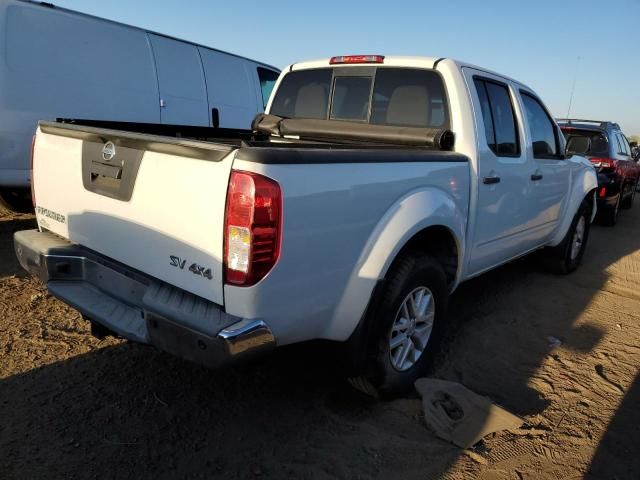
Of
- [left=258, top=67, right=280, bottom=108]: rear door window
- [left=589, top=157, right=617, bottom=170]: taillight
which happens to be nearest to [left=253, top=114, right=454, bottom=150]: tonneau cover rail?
[left=258, top=67, right=280, bottom=108]: rear door window

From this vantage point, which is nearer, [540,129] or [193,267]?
[193,267]

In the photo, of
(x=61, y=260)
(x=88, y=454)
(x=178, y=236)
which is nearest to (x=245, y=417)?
(x=88, y=454)

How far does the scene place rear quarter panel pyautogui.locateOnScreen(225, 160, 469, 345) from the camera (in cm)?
195

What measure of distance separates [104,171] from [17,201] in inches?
165

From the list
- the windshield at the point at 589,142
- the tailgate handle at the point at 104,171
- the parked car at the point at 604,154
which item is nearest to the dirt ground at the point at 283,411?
the tailgate handle at the point at 104,171

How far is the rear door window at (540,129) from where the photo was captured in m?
4.13

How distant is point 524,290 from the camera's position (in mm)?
4957

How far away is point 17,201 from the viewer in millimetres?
5750

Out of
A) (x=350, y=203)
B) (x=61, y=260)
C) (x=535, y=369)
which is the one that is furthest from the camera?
(x=535, y=369)

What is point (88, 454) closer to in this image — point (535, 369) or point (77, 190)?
point (77, 190)

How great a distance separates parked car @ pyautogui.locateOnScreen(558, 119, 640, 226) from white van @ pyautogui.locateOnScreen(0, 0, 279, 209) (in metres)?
5.86

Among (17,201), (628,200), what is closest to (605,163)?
(628,200)

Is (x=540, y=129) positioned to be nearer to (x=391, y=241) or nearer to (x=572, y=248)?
(x=572, y=248)

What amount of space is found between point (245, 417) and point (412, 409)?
3.05 ft
